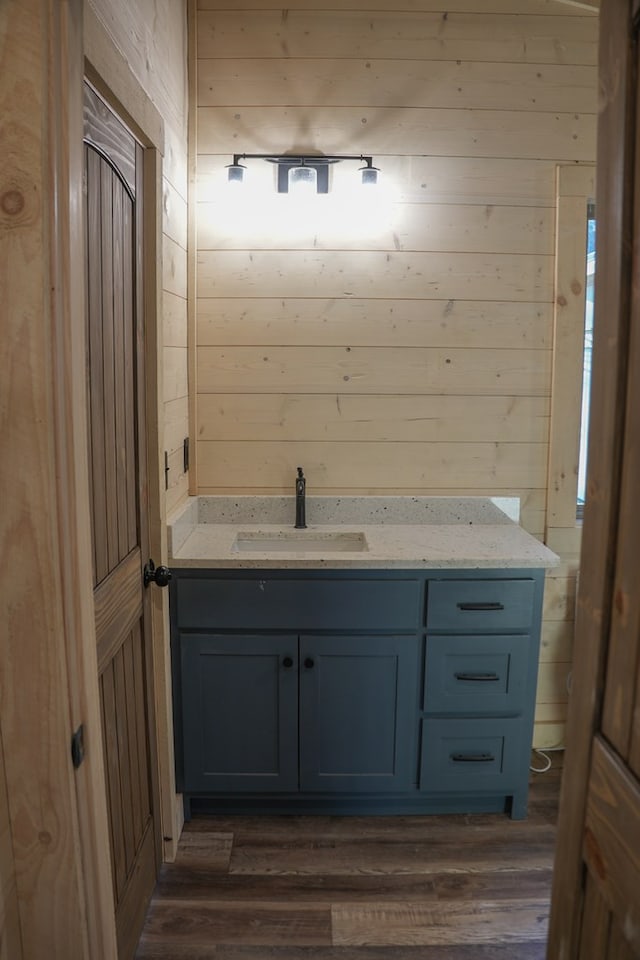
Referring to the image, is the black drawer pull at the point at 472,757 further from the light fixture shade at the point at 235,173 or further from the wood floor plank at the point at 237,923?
the light fixture shade at the point at 235,173

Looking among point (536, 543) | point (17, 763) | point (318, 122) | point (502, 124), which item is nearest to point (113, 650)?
point (17, 763)

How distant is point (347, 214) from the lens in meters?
2.63

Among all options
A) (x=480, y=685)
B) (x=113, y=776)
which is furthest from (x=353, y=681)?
(x=113, y=776)

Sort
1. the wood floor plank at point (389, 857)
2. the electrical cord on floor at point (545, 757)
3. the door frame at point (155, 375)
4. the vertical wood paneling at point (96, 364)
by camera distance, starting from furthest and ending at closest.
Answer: the electrical cord on floor at point (545, 757)
the wood floor plank at point (389, 857)
the door frame at point (155, 375)
the vertical wood paneling at point (96, 364)

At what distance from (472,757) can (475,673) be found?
300mm

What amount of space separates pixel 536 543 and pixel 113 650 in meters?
1.50

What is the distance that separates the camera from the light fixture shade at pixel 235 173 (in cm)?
250

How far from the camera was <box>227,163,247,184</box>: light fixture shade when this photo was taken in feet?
8.21

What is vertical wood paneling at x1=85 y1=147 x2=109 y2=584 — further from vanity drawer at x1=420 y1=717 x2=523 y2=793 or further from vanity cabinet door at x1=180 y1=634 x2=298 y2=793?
vanity drawer at x1=420 y1=717 x2=523 y2=793

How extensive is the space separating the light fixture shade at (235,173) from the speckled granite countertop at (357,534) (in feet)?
3.78

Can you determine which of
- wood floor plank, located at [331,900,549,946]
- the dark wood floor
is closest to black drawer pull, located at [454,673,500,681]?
Answer: the dark wood floor

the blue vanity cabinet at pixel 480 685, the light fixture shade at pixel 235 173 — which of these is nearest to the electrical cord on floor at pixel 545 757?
the blue vanity cabinet at pixel 480 685

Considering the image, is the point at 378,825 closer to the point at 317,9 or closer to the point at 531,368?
the point at 531,368

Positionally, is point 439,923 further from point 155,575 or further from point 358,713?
point 155,575
